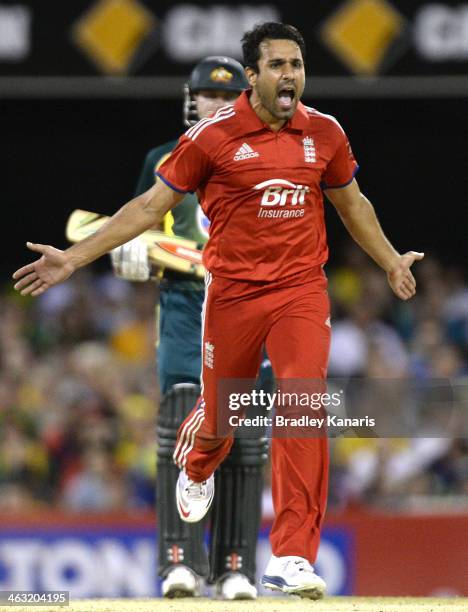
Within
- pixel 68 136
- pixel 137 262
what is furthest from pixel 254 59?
pixel 68 136

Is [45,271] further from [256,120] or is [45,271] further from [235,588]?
[235,588]

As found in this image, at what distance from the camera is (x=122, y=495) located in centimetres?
1004

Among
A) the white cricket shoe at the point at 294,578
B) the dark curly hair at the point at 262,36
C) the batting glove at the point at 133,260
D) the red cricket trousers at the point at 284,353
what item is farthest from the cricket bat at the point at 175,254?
the white cricket shoe at the point at 294,578

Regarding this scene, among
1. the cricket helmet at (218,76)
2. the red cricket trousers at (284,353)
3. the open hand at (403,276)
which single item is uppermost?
the cricket helmet at (218,76)

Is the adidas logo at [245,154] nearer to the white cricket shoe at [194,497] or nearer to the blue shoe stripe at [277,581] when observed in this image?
the white cricket shoe at [194,497]

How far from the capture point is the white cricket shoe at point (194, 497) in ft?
19.1

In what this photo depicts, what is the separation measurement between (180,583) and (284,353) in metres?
1.39

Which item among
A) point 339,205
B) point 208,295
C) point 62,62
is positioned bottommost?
point 208,295

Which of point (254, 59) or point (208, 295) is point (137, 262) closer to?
point (208, 295)

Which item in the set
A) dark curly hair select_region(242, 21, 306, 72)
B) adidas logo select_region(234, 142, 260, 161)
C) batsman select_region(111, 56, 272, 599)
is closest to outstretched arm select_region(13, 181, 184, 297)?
adidas logo select_region(234, 142, 260, 161)

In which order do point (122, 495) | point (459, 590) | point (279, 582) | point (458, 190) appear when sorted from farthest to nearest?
point (458, 190), point (122, 495), point (459, 590), point (279, 582)

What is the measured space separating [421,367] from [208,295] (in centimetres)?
603

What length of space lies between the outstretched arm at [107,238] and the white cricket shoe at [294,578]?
128cm

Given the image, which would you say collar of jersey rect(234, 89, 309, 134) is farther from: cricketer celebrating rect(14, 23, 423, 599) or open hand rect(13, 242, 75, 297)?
open hand rect(13, 242, 75, 297)
